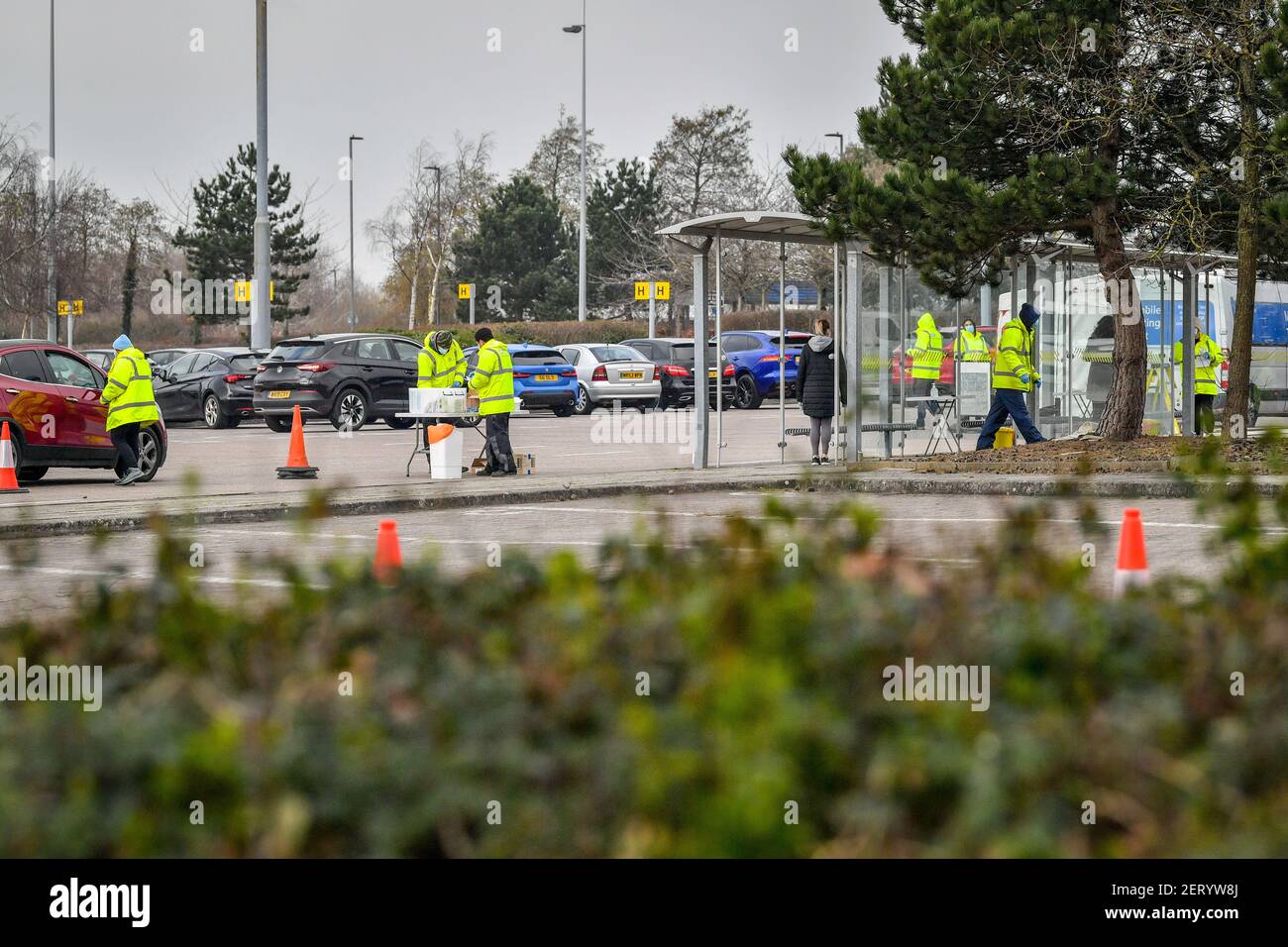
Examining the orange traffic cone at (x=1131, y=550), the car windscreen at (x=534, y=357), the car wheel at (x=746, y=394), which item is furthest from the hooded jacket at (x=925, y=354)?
the car wheel at (x=746, y=394)

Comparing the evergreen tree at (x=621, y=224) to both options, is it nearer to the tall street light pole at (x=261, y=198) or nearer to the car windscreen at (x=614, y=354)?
the car windscreen at (x=614, y=354)

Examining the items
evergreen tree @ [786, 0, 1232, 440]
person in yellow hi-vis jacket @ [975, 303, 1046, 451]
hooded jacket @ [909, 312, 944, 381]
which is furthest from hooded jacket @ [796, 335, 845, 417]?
person in yellow hi-vis jacket @ [975, 303, 1046, 451]

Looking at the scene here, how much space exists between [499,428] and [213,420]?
49.7ft

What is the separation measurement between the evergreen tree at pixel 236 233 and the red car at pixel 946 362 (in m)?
56.7

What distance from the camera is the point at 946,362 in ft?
87.7

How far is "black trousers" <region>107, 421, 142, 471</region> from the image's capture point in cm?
1789

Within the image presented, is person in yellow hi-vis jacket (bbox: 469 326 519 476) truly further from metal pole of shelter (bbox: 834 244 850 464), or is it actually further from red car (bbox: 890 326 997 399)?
red car (bbox: 890 326 997 399)

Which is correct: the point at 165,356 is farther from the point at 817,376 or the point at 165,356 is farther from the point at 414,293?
the point at 414,293

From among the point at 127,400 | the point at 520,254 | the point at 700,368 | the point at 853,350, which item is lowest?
the point at 127,400

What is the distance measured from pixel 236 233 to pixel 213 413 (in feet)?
158

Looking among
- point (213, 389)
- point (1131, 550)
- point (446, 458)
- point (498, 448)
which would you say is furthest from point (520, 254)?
point (1131, 550)

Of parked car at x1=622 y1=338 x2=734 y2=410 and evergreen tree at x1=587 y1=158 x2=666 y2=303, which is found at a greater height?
evergreen tree at x1=587 y1=158 x2=666 y2=303

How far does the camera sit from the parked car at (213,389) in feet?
105

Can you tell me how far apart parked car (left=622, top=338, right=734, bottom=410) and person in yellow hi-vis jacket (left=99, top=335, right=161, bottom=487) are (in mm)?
19785
